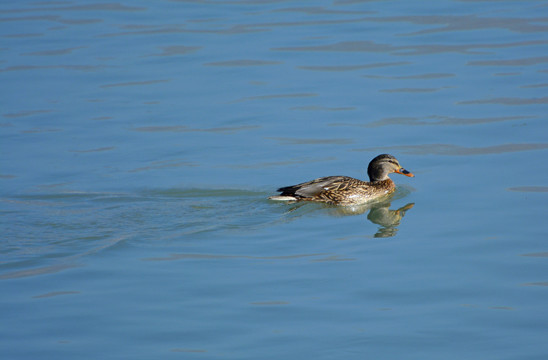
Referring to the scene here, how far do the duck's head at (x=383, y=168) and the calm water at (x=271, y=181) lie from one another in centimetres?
33

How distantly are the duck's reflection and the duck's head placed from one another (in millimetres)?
377

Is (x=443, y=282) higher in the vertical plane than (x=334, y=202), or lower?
lower

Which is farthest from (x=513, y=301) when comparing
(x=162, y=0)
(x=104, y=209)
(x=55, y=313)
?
(x=162, y=0)

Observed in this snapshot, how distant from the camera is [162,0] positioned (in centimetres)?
2469

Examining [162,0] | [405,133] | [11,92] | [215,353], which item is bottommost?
[215,353]

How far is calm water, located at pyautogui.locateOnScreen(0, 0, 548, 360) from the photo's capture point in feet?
26.6

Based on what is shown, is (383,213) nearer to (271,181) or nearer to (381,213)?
(381,213)

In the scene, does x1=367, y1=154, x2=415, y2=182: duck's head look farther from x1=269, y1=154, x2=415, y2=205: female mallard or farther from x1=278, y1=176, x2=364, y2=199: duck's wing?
x1=278, y1=176, x2=364, y2=199: duck's wing

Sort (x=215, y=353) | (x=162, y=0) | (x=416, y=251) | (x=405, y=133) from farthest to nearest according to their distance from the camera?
(x=162, y=0)
(x=405, y=133)
(x=416, y=251)
(x=215, y=353)

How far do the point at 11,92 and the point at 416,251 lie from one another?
10238mm

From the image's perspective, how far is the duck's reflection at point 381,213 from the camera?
1101cm

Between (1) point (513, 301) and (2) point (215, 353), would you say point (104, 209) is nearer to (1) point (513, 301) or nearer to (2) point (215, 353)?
(2) point (215, 353)

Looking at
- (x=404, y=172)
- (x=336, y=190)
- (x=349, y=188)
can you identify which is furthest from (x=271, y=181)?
(x=404, y=172)

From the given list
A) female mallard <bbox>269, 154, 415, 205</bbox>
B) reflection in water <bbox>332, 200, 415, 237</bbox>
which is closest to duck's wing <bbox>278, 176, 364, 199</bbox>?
female mallard <bbox>269, 154, 415, 205</bbox>
